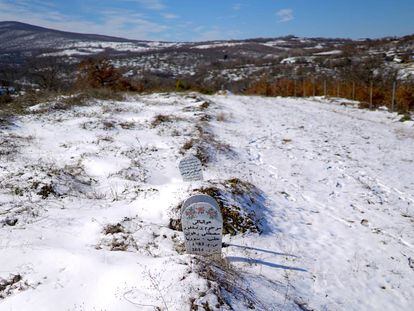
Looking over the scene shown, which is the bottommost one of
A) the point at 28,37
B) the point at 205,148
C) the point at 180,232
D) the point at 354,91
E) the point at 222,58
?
the point at 180,232

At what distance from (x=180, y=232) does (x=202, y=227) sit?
117 cm

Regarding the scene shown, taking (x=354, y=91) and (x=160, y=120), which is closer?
(x=160, y=120)

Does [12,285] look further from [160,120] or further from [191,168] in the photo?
[160,120]

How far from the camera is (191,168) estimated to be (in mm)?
6340

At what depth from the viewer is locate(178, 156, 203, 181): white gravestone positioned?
6297 mm

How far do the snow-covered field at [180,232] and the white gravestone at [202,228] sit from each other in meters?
0.27

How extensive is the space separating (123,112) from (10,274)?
39.0ft

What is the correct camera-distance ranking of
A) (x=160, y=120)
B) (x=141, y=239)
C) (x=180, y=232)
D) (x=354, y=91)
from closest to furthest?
(x=141, y=239) < (x=180, y=232) < (x=160, y=120) < (x=354, y=91)

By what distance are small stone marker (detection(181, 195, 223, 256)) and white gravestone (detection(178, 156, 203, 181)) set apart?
224 cm

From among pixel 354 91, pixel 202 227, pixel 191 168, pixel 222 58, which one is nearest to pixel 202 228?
pixel 202 227

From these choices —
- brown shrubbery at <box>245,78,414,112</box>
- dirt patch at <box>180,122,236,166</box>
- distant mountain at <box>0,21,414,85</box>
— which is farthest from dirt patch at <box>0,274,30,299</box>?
distant mountain at <box>0,21,414,85</box>

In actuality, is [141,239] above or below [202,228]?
below

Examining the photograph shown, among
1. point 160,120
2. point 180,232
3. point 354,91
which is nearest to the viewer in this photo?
point 180,232

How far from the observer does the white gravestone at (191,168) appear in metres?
6.30
